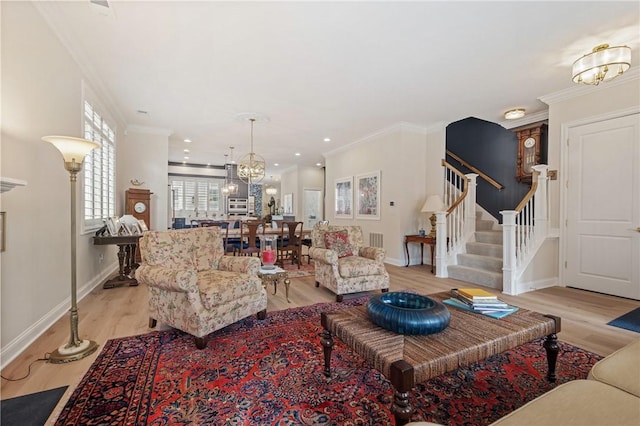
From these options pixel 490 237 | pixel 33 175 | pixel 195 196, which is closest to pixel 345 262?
pixel 490 237

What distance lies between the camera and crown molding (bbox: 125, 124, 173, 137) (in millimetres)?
5617

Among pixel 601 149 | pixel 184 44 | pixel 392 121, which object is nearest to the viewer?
pixel 184 44

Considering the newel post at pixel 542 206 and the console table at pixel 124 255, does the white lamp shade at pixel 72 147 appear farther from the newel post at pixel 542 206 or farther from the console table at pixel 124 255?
the newel post at pixel 542 206

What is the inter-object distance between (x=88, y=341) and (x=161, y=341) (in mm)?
545

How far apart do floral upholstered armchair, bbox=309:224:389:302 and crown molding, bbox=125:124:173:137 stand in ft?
13.7

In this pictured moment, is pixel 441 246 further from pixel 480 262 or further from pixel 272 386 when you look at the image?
pixel 272 386

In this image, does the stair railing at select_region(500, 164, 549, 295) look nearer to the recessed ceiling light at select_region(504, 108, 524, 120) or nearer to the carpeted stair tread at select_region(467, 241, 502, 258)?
the carpeted stair tread at select_region(467, 241, 502, 258)

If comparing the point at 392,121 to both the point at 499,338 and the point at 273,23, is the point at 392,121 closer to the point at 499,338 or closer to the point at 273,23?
the point at 273,23

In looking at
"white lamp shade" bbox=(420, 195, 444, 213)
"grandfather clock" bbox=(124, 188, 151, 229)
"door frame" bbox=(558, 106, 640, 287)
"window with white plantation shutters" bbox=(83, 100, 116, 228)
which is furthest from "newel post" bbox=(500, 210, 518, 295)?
"grandfather clock" bbox=(124, 188, 151, 229)

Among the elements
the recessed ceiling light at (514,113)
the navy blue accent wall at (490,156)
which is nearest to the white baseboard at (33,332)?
the recessed ceiling light at (514,113)

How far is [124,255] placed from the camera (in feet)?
14.3

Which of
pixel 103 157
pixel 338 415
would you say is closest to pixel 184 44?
pixel 103 157

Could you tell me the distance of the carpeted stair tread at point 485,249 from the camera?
4539 millimetres

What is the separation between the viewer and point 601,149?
12.3 ft
